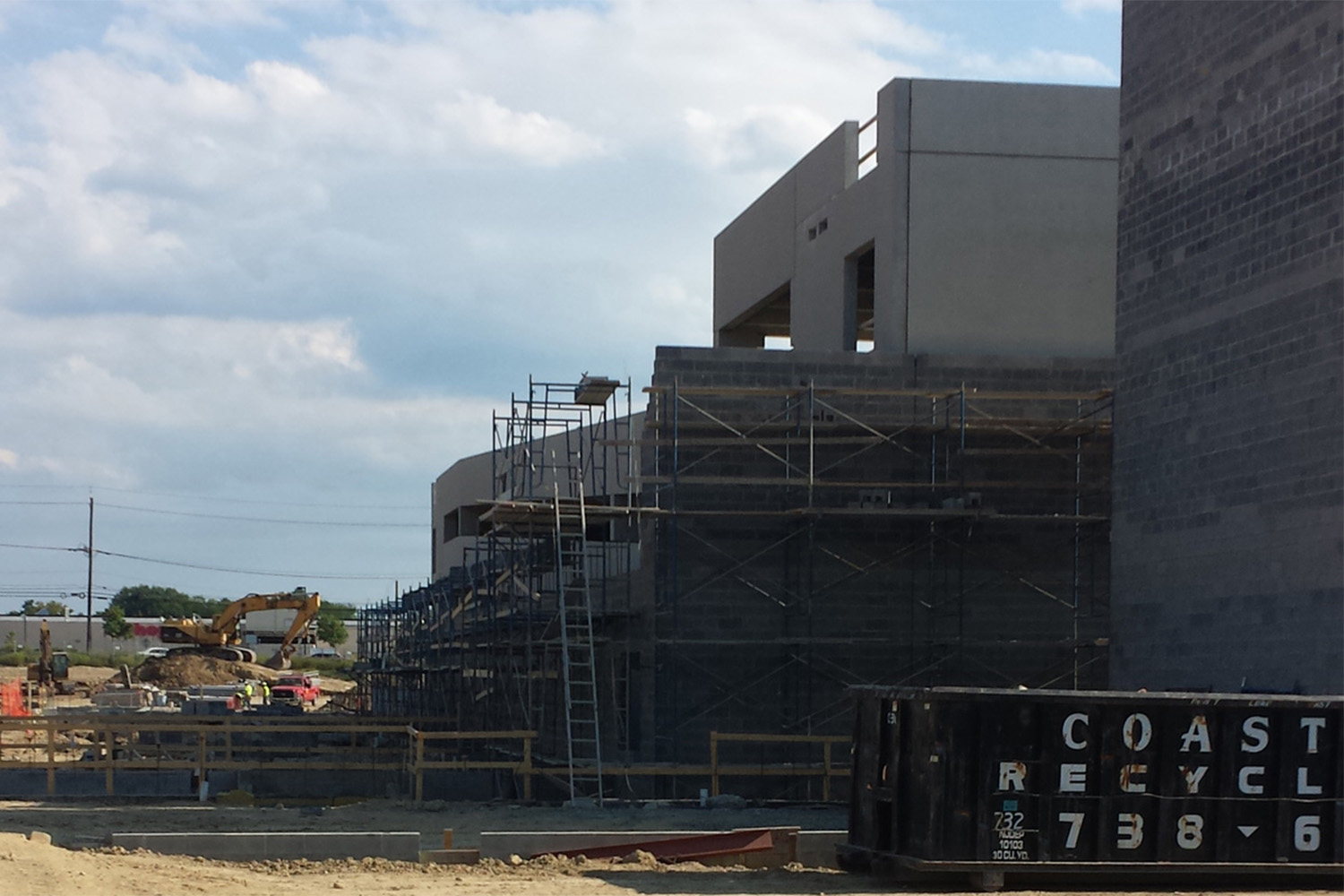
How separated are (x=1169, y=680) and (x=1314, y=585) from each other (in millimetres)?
3051

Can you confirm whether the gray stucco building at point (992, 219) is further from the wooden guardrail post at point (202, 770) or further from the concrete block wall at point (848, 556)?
the wooden guardrail post at point (202, 770)

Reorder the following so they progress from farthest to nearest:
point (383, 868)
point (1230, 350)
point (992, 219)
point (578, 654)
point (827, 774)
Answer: point (578, 654) → point (992, 219) → point (827, 774) → point (1230, 350) → point (383, 868)

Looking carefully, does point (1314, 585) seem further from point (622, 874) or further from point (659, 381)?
point (659, 381)

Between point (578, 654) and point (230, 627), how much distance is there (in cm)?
4582

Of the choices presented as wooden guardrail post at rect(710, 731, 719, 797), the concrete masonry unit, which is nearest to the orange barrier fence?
wooden guardrail post at rect(710, 731, 719, 797)

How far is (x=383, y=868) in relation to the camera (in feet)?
51.2

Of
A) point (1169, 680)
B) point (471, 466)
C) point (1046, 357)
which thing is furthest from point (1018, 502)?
point (471, 466)

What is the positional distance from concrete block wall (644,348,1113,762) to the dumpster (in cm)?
879

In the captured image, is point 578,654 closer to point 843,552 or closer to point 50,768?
point 843,552

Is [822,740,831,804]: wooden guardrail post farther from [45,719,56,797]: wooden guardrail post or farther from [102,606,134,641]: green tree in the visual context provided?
[102,606,134,641]: green tree

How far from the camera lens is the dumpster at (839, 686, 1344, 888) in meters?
14.2

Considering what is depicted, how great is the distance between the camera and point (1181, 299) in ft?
67.8

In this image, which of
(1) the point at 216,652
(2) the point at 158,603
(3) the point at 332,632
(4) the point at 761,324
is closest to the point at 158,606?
(2) the point at 158,603

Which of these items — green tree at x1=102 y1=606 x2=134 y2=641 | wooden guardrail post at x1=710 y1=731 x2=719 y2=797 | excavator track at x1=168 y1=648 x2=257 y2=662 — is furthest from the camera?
green tree at x1=102 y1=606 x2=134 y2=641
